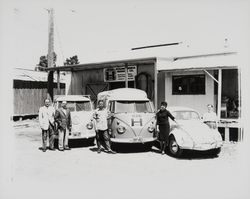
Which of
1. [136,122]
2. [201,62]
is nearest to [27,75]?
[201,62]

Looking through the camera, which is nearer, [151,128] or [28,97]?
[151,128]

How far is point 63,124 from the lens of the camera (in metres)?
11.2

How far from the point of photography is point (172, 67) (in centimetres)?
1480

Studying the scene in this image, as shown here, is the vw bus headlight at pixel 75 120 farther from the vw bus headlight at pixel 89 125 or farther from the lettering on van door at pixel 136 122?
the lettering on van door at pixel 136 122

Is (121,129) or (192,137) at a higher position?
(121,129)

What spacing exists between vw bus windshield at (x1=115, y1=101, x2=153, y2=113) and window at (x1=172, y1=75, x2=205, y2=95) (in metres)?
4.13

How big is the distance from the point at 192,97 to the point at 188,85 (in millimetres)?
594

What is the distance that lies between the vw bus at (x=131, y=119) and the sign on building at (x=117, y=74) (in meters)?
6.33

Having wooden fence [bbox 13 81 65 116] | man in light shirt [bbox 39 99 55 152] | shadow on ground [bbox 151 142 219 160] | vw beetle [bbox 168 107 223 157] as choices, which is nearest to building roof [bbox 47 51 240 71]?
vw beetle [bbox 168 107 223 157]

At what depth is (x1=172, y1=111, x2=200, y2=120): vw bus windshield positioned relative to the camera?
11289mm

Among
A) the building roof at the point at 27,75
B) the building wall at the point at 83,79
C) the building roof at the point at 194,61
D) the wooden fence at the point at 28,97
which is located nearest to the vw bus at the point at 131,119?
the building roof at the point at 194,61

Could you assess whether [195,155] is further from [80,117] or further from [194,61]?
[194,61]

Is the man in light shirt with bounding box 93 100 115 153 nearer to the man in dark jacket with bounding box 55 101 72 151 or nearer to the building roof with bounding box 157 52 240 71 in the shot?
the man in dark jacket with bounding box 55 101 72 151

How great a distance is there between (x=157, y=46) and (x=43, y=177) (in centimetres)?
1369
